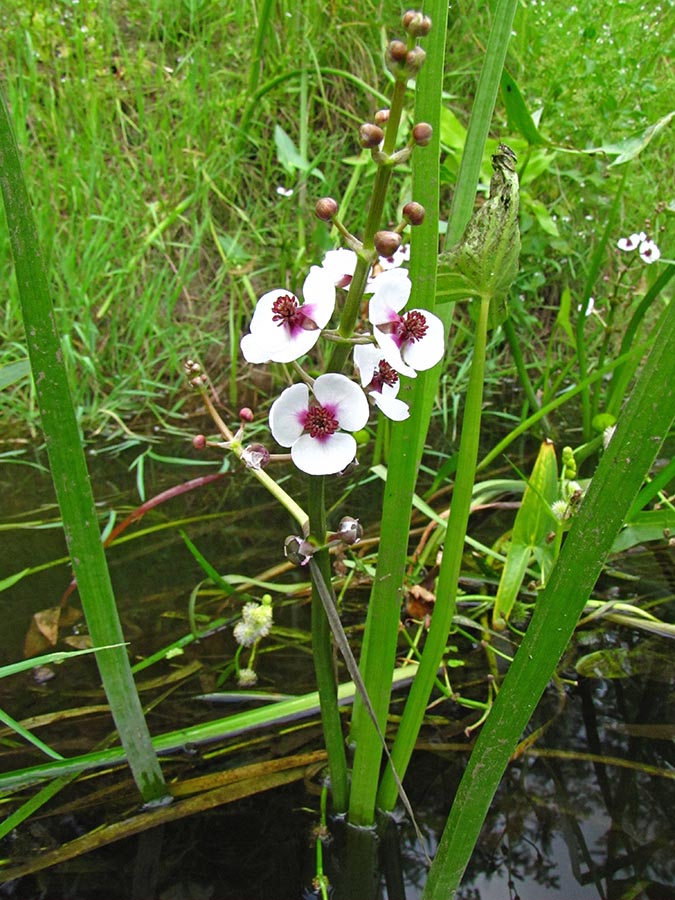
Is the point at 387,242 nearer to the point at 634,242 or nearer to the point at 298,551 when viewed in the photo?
the point at 298,551

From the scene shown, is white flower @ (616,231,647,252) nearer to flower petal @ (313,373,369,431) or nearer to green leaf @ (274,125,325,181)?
green leaf @ (274,125,325,181)

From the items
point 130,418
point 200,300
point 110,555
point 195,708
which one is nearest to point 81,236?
point 200,300

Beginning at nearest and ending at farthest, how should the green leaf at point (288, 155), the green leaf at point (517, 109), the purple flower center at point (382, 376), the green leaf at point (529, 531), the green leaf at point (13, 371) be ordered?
the purple flower center at point (382, 376)
the green leaf at point (13, 371)
the green leaf at point (517, 109)
the green leaf at point (529, 531)
the green leaf at point (288, 155)

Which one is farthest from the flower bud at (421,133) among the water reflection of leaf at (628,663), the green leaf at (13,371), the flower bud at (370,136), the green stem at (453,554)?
the water reflection of leaf at (628,663)

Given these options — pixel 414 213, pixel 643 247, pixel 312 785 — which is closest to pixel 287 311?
pixel 414 213

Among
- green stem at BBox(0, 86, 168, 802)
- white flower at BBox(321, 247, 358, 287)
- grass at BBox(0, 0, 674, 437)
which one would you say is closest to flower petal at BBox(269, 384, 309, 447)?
white flower at BBox(321, 247, 358, 287)

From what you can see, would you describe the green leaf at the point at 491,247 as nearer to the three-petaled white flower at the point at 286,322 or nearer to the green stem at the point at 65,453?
the three-petaled white flower at the point at 286,322
